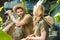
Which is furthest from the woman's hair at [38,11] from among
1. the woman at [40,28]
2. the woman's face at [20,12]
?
the woman's face at [20,12]

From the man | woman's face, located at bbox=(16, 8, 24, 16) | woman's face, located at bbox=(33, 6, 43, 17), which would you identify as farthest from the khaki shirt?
woman's face, located at bbox=(33, 6, 43, 17)

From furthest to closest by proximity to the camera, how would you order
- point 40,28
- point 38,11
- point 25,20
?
point 25,20 < point 40,28 < point 38,11

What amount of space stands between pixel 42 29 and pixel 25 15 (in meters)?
0.26

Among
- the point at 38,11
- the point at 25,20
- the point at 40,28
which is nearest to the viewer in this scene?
the point at 38,11

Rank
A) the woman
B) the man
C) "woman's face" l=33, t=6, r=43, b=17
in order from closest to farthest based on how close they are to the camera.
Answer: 1. "woman's face" l=33, t=6, r=43, b=17
2. the woman
3. the man

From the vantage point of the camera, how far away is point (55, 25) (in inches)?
122

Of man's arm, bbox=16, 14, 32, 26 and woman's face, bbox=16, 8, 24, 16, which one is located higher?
woman's face, bbox=16, 8, 24, 16

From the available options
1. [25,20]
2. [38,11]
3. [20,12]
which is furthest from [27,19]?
[38,11]

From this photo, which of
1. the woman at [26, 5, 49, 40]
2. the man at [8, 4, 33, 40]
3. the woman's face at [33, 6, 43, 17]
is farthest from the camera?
the man at [8, 4, 33, 40]

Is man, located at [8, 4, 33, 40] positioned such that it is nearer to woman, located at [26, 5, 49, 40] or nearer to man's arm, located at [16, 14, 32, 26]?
man's arm, located at [16, 14, 32, 26]

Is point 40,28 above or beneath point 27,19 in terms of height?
beneath

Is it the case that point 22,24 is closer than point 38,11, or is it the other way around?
point 38,11

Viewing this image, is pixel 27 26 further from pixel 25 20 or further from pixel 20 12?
pixel 20 12

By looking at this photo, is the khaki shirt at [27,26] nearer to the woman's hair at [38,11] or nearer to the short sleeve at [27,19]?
the short sleeve at [27,19]
